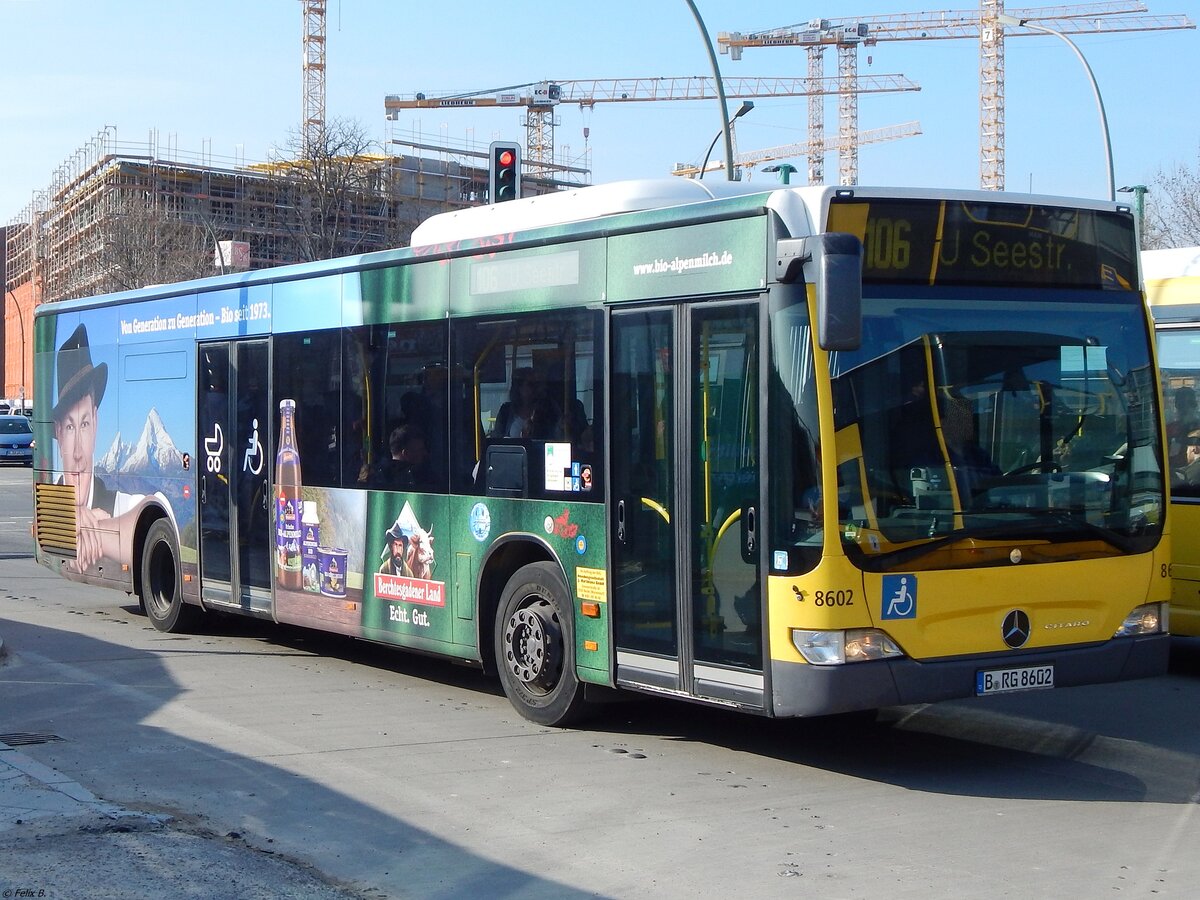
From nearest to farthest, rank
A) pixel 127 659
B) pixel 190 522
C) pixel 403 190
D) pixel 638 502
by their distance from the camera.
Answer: pixel 638 502
pixel 127 659
pixel 190 522
pixel 403 190

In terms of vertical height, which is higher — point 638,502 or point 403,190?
point 403,190

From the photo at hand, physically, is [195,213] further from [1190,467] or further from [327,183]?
[1190,467]

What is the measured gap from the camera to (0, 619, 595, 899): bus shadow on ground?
246 inches

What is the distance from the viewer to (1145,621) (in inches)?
329

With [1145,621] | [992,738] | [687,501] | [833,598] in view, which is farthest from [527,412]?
[1145,621]

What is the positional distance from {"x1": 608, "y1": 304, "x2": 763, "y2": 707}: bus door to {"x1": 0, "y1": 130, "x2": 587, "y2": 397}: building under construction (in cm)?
3771

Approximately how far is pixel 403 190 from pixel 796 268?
81.3 meters

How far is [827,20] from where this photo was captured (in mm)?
114312

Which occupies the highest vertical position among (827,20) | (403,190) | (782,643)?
(827,20)

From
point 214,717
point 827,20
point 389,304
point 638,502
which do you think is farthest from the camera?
point 827,20

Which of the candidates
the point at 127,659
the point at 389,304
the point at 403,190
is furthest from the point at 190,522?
the point at 403,190

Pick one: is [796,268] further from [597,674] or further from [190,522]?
[190,522]

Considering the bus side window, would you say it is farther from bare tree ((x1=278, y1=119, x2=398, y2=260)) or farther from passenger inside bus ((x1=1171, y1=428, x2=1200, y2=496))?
bare tree ((x1=278, y1=119, x2=398, y2=260))

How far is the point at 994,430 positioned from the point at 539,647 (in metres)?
3.14
